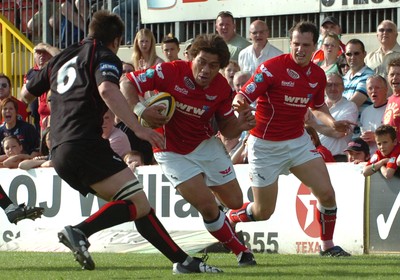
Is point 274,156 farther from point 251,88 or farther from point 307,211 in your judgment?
point 307,211

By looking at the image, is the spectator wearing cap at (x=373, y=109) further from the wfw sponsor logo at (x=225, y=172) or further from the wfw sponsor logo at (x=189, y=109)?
the wfw sponsor logo at (x=189, y=109)

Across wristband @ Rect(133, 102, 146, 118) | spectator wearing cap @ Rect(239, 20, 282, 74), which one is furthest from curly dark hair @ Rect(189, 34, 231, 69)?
spectator wearing cap @ Rect(239, 20, 282, 74)

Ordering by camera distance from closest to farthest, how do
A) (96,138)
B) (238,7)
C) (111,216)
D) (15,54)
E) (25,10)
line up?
(111,216), (96,138), (238,7), (15,54), (25,10)

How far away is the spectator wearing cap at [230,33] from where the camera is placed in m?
15.2

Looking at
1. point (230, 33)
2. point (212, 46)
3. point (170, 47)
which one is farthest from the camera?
point (230, 33)

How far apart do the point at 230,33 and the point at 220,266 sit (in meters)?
6.10

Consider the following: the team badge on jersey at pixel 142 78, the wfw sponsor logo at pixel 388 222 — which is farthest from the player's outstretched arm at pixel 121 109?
the wfw sponsor logo at pixel 388 222

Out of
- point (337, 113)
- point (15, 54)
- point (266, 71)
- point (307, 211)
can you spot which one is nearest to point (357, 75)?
point (337, 113)

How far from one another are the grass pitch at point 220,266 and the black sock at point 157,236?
19cm

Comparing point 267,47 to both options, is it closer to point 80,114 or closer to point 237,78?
point 237,78

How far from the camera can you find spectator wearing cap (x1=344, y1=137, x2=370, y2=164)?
12.3 meters

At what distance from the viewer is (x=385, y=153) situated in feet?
38.8

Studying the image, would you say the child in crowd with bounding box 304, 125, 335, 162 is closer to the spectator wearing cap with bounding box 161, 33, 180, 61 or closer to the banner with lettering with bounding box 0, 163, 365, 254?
the banner with lettering with bounding box 0, 163, 365, 254

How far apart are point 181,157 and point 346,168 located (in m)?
2.92
